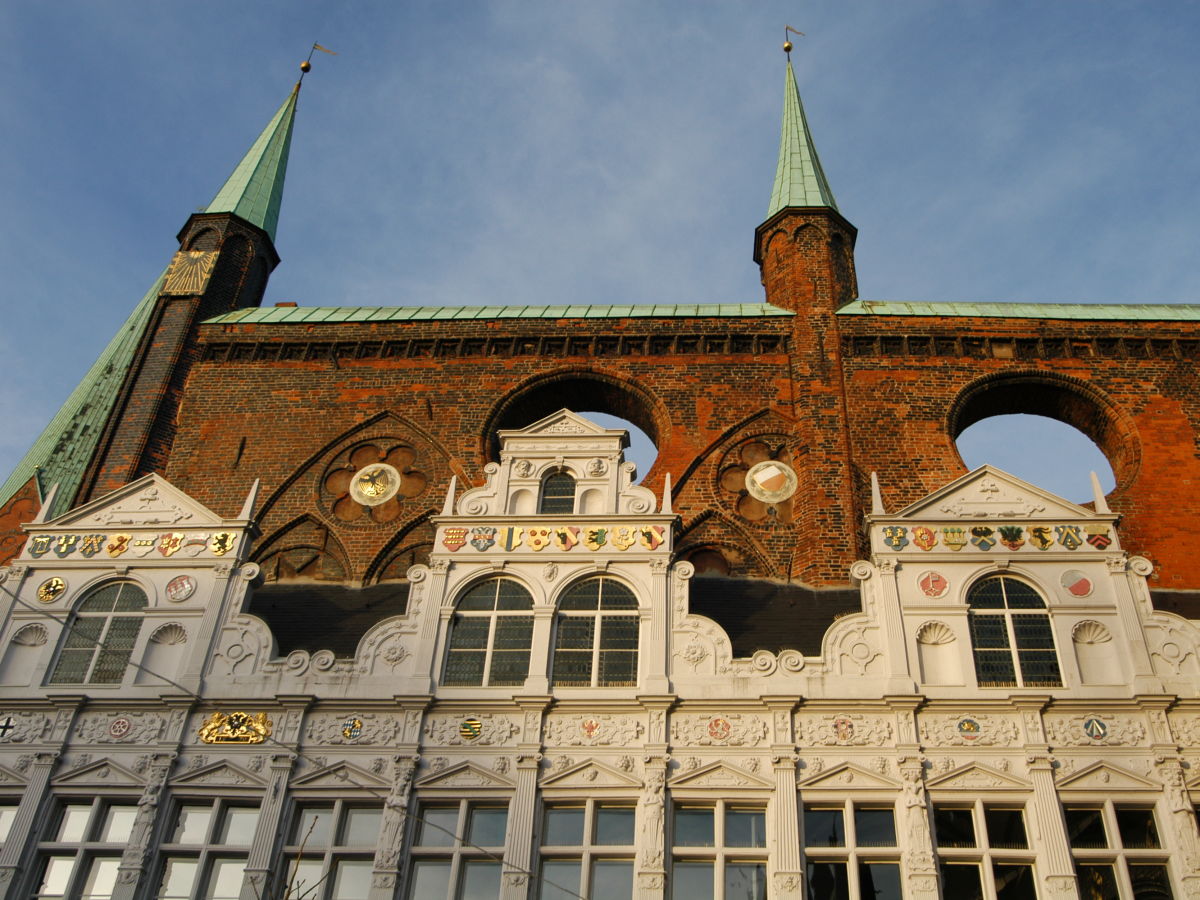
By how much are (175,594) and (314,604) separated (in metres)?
3.05

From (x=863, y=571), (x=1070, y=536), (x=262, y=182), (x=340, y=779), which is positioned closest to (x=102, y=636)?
(x=340, y=779)

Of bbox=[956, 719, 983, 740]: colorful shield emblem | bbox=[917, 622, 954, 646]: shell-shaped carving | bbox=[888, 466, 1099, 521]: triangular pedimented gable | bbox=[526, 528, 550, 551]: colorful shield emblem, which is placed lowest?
bbox=[956, 719, 983, 740]: colorful shield emblem

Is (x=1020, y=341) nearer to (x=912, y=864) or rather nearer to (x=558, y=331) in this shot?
(x=558, y=331)

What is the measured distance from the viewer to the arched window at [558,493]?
18312 mm

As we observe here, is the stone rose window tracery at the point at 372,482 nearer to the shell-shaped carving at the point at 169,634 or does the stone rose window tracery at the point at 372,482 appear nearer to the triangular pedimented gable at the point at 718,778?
the shell-shaped carving at the point at 169,634

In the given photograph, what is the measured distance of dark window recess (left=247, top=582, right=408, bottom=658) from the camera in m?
17.8

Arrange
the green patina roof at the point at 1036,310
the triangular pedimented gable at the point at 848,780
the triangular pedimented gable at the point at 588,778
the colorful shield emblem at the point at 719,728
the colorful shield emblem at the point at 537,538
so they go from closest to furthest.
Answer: the triangular pedimented gable at the point at 848,780, the triangular pedimented gable at the point at 588,778, the colorful shield emblem at the point at 719,728, the colorful shield emblem at the point at 537,538, the green patina roof at the point at 1036,310

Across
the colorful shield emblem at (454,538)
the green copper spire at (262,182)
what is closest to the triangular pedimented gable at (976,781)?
the colorful shield emblem at (454,538)

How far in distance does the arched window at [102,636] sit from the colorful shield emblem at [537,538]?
5.33m

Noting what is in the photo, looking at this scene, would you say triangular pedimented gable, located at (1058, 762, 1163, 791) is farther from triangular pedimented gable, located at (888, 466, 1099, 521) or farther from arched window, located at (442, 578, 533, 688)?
arched window, located at (442, 578, 533, 688)

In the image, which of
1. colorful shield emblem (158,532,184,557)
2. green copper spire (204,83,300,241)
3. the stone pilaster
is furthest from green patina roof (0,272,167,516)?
the stone pilaster

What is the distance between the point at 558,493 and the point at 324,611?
14.0 feet

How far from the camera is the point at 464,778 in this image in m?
15.2

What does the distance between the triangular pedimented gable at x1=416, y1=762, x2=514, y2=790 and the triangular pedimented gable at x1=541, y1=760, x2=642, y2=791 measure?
1.85 ft
